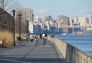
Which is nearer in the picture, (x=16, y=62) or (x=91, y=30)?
(x=16, y=62)

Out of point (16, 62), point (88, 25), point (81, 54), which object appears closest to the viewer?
point (81, 54)

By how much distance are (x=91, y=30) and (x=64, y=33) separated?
13417mm

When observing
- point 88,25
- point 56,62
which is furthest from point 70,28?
point 56,62

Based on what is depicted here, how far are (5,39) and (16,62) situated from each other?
2480 centimetres

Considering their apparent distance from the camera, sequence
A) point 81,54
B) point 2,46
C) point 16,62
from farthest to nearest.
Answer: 1. point 2,46
2. point 16,62
3. point 81,54

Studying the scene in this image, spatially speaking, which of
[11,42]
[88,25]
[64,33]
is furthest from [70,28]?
[11,42]

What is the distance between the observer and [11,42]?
53219 millimetres

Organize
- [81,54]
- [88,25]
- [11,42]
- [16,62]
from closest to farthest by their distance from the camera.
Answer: [81,54] < [16,62] < [11,42] < [88,25]

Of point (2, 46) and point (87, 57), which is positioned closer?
point (87, 57)

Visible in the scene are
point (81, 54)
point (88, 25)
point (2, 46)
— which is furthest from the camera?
point (88, 25)

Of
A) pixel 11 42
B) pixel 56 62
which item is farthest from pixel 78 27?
pixel 56 62

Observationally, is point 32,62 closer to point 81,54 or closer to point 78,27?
point 81,54

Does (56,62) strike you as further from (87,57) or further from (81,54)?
(87,57)

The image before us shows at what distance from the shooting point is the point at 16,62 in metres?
25.9
